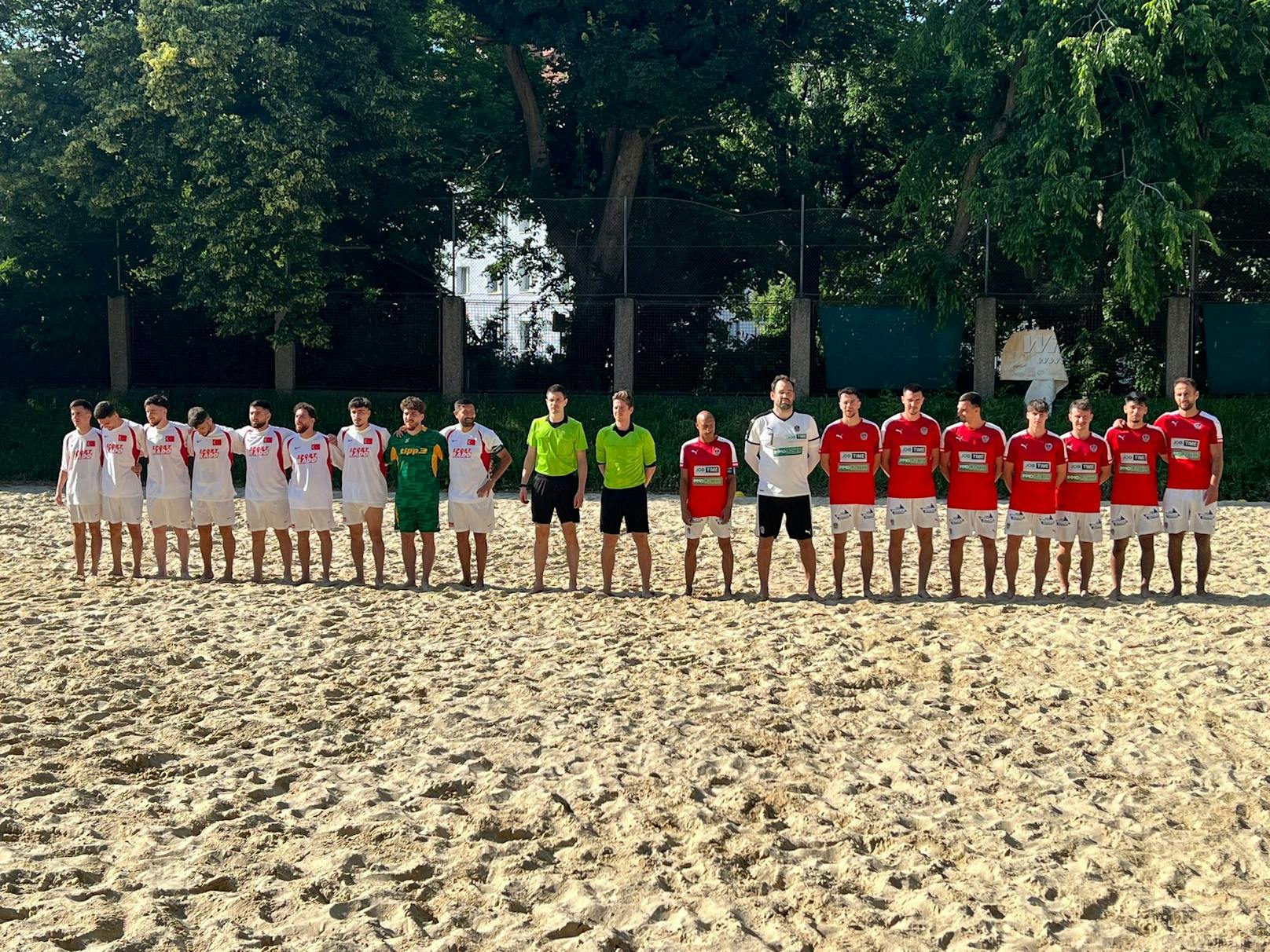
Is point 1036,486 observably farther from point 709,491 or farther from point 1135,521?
point 709,491

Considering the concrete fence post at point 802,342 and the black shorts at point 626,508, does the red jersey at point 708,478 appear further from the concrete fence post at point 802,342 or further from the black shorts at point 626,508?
the concrete fence post at point 802,342

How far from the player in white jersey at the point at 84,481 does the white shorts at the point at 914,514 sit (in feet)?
22.8

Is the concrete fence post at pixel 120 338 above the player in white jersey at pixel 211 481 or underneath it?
above

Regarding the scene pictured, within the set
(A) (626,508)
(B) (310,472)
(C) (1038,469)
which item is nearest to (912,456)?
(C) (1038,469)

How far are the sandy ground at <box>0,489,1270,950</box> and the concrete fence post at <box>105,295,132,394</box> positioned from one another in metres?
14.0

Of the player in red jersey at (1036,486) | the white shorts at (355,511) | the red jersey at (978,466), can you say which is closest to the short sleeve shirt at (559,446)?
the white shorts at (355,511)

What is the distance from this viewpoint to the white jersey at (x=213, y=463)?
1158 centimetres

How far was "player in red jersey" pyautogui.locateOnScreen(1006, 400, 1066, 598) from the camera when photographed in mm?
10492

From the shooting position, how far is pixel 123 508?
11.7 m

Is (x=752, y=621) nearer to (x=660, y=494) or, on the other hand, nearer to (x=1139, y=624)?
(x=1139, y=624)

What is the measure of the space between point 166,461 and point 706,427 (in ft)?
16.1

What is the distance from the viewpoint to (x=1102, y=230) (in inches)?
752

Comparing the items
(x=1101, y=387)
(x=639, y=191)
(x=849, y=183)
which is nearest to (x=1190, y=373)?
(x=1101, y=387)

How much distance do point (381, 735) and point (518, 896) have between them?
6.78ft
